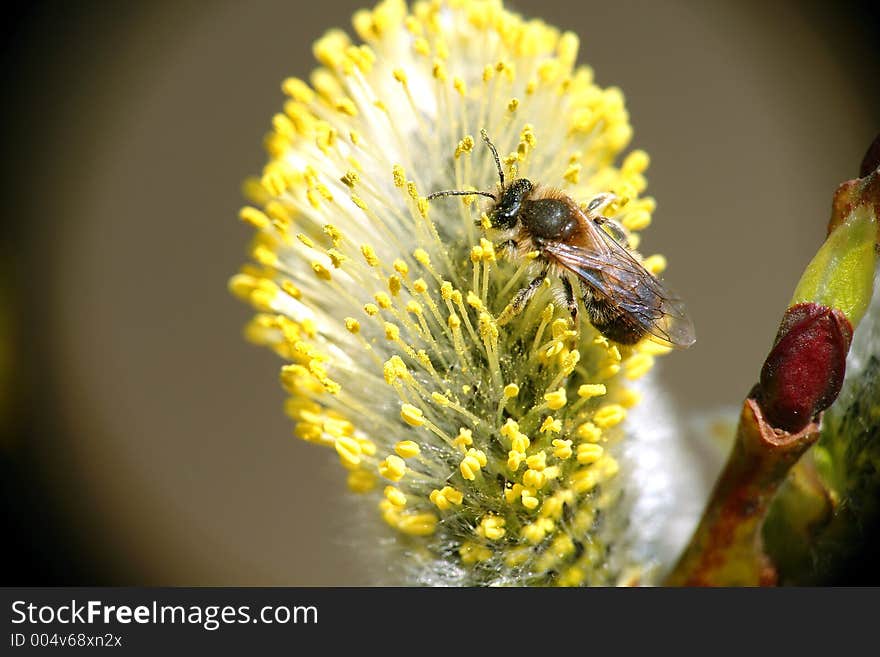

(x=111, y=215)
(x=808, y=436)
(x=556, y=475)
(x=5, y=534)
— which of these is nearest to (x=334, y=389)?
(x=556, y=475)

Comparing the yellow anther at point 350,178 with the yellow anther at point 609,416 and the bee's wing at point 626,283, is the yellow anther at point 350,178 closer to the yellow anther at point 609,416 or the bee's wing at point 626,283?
the bee's wing at point 626,283

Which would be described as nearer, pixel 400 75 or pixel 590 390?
pixel 590 390

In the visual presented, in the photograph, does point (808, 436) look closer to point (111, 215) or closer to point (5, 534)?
point (5, 534)

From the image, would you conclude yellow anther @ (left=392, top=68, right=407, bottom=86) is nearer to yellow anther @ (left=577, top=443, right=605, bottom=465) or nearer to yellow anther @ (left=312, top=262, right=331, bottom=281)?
yellow anther @ (left=312, top=262, right=331, bottom=281)

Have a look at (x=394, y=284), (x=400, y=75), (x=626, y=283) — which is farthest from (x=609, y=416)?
(x=400, y=75)

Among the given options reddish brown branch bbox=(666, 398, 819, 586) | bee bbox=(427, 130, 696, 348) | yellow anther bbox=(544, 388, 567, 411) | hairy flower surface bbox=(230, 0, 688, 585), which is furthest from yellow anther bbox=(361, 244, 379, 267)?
reddish brown branch bbox=(666, 398, 819, 586)

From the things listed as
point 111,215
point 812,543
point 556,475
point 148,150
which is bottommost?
point 812,543

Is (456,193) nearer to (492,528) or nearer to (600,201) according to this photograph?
(600,201)
